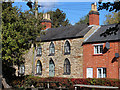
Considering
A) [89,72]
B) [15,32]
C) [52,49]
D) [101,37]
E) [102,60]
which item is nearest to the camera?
[15,32]

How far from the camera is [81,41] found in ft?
112

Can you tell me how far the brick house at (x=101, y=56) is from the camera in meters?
30.5

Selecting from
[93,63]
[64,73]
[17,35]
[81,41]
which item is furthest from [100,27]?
[17,35]

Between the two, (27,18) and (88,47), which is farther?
(88,47)

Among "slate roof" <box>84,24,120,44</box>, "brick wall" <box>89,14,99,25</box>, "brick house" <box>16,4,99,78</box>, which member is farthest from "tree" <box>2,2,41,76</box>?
"brick wall" <box>89,14,99,25</box>

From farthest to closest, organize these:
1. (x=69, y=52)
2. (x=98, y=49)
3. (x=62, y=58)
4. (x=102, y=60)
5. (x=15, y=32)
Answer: (x=62, y=58) < (x=69, y=52) < (x=98, y=49) < (x=102, y=60) < (x=15, y=32)

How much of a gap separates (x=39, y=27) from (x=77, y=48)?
1110cm

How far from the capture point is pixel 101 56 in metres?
32.1

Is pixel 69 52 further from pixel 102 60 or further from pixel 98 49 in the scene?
pixel 102 60

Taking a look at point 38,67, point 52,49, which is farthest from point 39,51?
Answer: point 52,49

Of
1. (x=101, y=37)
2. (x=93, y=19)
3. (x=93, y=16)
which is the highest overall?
(x=93, y=16)

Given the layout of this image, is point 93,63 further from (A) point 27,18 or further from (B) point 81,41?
(A) point 27,18

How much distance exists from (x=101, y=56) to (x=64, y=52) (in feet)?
21.7

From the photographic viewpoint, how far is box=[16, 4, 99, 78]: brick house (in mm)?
34344
